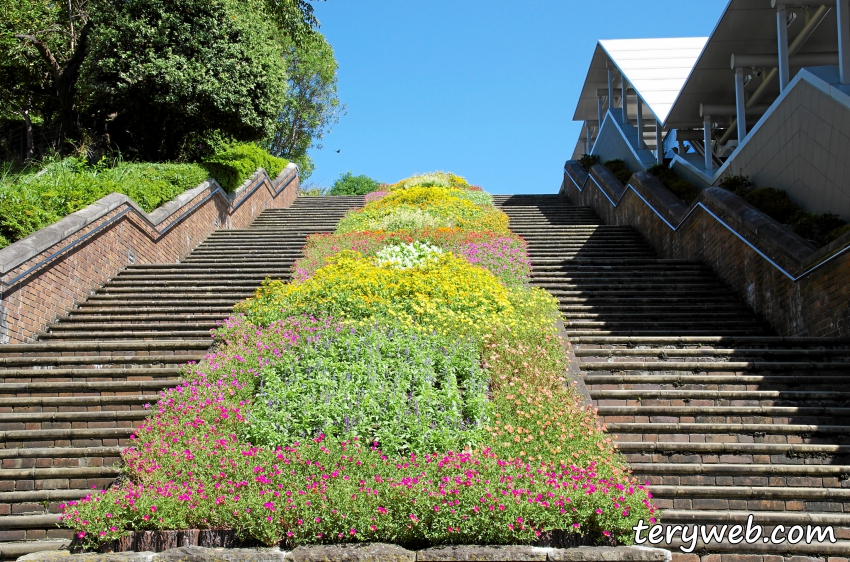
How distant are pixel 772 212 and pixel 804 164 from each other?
752mm

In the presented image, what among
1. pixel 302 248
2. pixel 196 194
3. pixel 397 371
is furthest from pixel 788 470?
pixel 196 194

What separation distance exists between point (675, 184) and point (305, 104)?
79.3ft

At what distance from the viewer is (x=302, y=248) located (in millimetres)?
14203

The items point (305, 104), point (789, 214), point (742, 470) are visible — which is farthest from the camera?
point (305, 104)

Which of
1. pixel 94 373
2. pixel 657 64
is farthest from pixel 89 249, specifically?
pixel 657 64

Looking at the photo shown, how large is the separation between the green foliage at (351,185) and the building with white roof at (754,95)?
1266cm

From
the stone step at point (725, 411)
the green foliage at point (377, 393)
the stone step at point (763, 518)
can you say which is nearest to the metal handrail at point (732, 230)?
the stone step at point (725, 411)

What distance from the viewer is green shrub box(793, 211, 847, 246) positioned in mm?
10016

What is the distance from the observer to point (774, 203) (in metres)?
11.4

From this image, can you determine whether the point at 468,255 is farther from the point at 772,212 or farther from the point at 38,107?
the point at 38,107

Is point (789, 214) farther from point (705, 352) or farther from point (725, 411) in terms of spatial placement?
point (725, 411)

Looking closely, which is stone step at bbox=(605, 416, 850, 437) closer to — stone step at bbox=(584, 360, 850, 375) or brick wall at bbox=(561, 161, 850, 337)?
stone step at bbox=(584, 360, 850, 375)

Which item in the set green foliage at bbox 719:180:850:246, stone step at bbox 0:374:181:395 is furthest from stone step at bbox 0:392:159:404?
green foliage at bbox 719:180:850:246

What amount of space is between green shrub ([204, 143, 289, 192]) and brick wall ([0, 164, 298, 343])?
562 mm
